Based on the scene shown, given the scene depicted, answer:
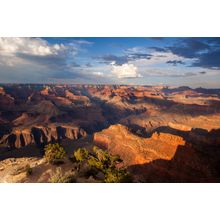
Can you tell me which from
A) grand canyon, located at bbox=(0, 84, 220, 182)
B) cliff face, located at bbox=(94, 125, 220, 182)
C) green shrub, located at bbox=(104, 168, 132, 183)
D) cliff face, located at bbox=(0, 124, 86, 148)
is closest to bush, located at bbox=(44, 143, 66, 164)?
grand canyon, located at bbox=(0, 84, 220, 182)

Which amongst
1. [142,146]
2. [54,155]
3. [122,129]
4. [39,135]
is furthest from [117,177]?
[39,135]

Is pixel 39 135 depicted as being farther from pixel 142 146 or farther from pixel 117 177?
pixel 117 177

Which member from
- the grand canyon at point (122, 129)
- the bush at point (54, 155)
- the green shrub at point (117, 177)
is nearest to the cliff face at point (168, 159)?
the grand canyon at point (122, 129)

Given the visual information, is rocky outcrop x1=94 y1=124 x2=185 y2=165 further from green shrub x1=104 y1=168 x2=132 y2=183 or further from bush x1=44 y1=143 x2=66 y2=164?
green shrub x1=104 y1=168 x2=132 y2=183

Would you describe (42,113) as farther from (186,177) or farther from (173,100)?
(186,177)

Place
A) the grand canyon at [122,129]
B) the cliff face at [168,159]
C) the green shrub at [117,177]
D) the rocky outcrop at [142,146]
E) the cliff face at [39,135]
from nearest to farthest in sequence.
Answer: the green shrub at [117,177], the cliff face at [168,159], the grand canyon at [122,129], the rocky outcrop at [142,146], the cliff face at [39,135]

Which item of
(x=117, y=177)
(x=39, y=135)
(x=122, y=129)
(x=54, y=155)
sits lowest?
(x=39, y=135)

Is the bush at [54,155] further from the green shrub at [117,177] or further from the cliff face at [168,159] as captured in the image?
the cliff face at [168,159]
